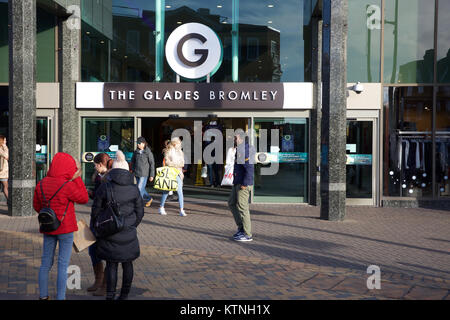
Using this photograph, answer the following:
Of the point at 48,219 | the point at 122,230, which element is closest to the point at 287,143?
the point at 122,230

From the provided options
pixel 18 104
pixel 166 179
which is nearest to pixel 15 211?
pixel 18 104

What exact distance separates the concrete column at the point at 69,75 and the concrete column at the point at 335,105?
22.1 feet

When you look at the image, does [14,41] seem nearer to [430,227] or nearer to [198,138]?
[198,138]

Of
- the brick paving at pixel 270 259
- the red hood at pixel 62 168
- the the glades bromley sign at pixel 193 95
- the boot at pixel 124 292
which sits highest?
the the glades bromley sign at pixel 193 95

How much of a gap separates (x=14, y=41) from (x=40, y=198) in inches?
287

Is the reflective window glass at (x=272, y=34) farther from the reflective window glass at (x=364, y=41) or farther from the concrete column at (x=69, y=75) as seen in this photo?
the concrete column at (x=69, y=75)

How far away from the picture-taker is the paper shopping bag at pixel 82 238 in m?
5.28

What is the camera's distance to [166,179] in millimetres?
11789

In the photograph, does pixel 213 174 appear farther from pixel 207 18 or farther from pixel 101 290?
pixel 101 290

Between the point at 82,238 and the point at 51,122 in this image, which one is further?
the point at 51,122

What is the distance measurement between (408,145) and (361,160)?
4.42ft

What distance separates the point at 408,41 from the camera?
14.2 m
